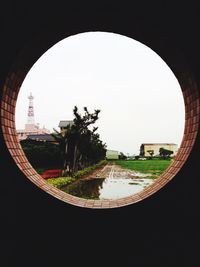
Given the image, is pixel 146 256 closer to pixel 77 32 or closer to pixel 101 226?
pixel 101 226

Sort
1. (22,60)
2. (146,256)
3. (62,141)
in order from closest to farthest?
(146,256)
(22,60)
(62,141)

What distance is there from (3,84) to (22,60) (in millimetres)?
291


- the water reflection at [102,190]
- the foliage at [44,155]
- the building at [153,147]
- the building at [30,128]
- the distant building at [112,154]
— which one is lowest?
the water reflection at [102,190]

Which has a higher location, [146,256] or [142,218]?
[142,218]

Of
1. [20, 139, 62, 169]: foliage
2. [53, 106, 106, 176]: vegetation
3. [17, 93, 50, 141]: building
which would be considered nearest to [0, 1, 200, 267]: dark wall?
[53, 106, 106, 176]: vegetation

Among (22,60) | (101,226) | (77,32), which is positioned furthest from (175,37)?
(101,226)

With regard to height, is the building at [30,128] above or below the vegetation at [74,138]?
above

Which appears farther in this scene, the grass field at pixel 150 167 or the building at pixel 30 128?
the building at pixel 30 128

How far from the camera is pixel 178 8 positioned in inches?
91.6

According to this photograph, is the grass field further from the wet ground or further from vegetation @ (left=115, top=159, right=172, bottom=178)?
the wet ground

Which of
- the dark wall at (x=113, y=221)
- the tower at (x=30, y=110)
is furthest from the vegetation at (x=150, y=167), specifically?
the tower at (x=30, y=110)

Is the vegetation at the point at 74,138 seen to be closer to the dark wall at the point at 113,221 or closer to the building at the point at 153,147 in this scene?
the dark wall at the point at 113,221

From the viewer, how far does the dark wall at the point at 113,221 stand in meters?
2.27

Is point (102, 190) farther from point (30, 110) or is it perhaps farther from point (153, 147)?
point (153, 147)
